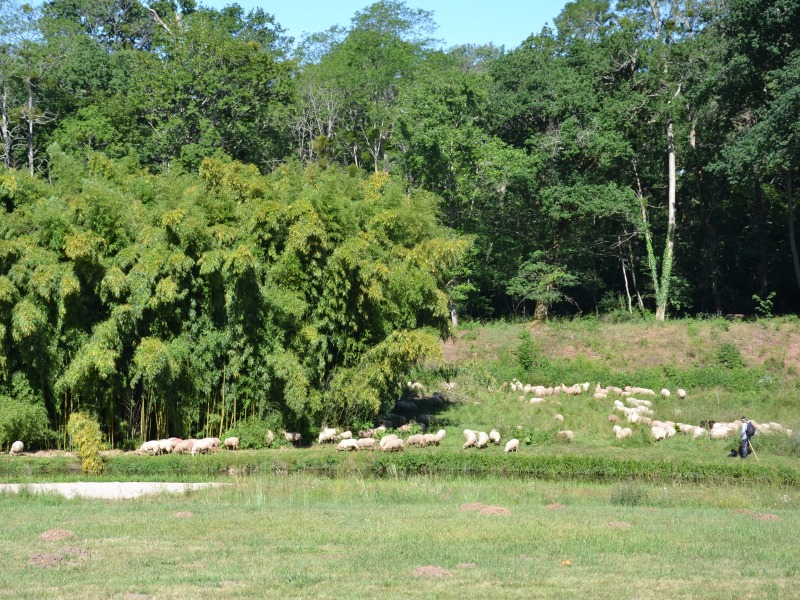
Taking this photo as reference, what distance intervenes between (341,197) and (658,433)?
34.7 ft

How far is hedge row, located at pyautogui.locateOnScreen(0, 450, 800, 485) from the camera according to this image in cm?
2048

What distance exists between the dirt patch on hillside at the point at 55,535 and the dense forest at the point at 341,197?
386 inches

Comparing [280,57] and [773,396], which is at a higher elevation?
[280,57]

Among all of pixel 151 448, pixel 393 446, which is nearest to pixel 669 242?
pixel 393 446

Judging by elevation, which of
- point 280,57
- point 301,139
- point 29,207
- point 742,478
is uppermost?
point 280,57

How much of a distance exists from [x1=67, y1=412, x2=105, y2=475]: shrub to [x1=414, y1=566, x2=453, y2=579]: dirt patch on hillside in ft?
40.8

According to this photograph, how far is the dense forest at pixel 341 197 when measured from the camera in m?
23.4

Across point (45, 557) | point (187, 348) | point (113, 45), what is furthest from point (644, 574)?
point (113, 45)

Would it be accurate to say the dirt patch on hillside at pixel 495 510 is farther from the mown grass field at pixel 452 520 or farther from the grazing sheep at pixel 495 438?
the grazing sheep at pixel 495 438

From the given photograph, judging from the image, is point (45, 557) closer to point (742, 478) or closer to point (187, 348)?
point (187, 348)

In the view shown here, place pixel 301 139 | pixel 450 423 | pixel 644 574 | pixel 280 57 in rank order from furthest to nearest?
pixel 280 57 → pixel 301 139 → pixel 450 423 → pixel 644 574

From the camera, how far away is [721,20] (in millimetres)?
36312

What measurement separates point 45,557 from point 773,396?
27102mm

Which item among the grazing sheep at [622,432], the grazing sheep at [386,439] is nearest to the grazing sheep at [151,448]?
the grazing sheep at [386,439]
